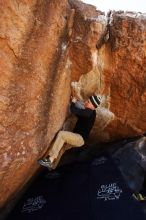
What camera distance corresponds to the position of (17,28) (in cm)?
364

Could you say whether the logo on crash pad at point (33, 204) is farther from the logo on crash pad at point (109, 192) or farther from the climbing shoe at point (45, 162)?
the climbing shoe at point (45, 162)

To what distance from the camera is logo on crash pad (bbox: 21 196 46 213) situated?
5057 millimetres

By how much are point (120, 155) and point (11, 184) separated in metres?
1.89

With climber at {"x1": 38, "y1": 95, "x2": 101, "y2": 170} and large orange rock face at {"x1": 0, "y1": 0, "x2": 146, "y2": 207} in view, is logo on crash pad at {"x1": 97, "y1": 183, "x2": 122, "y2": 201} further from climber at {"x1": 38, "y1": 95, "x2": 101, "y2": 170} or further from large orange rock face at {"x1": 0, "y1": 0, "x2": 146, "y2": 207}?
large orange rock face at {"x1": 0, "y1": 0, "x2": 146, "y2": 207}

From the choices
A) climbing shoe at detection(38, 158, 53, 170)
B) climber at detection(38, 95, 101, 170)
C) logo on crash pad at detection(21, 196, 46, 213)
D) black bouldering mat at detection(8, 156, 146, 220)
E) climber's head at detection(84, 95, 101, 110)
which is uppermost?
climber's head at detection(84, 95, 101, 110)

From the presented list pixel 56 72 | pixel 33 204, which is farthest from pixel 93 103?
pixel 33 204

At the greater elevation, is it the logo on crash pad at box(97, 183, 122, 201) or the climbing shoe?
the climbing shoe

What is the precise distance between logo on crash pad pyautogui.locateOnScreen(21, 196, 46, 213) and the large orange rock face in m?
0.53

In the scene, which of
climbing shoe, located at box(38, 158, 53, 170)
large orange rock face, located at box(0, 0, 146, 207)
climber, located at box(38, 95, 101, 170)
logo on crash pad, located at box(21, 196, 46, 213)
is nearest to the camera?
large orange rock face, located at box(0, 0, 146, 207)

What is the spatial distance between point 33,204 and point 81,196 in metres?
0.72

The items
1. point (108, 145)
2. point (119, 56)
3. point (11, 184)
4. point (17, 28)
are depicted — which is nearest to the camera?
point (17, 28)

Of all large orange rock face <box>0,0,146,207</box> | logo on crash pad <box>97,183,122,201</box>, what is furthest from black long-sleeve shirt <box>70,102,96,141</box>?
logo on crash pad <box>97,183,122,201</box>

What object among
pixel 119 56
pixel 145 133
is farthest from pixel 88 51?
pixel 145 133

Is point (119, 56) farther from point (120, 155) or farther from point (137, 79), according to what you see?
point (120, 155)
